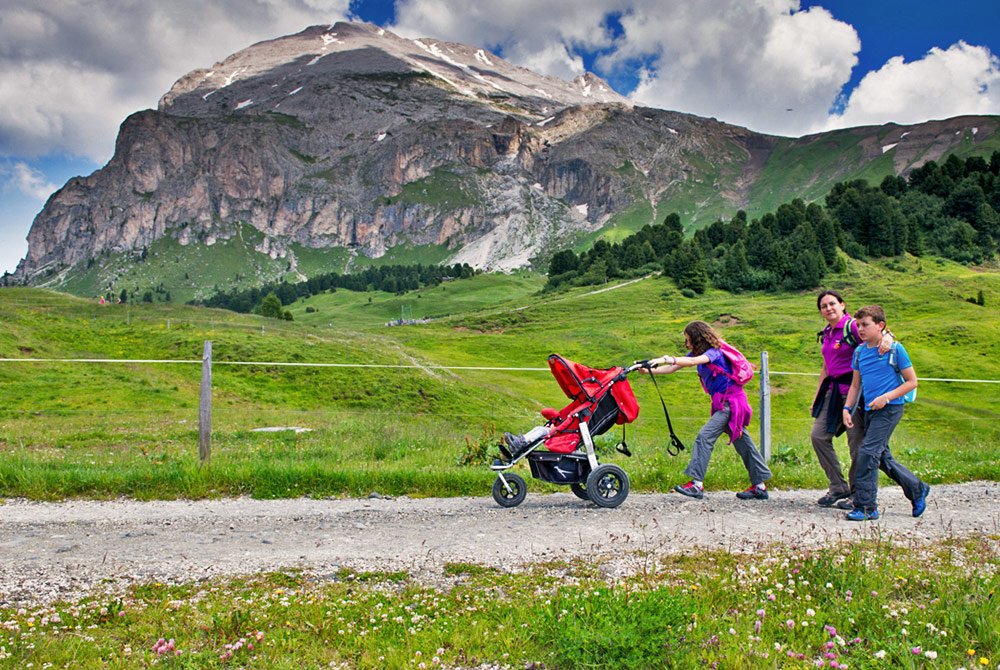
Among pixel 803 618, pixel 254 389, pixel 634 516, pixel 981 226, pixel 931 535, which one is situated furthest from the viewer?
pixel 981 226

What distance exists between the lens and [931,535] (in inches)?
311

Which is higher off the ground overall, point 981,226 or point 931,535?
point 981,226

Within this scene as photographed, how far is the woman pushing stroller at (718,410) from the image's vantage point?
10266mm

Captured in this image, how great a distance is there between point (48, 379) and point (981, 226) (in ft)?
552

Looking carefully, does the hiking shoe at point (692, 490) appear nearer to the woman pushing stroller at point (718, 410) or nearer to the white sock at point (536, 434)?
the woman pushing stroller at point (718, 410)

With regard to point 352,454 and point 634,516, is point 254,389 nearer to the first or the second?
point 352,454

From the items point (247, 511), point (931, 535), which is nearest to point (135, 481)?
point (247, 511)

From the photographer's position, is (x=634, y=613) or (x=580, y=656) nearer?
(x=580, y=656)

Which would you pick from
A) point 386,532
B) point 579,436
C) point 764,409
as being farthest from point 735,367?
point 386,532

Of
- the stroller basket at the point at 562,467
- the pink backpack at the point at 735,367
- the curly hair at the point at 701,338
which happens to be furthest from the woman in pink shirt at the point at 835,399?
the stroller basket at the point at 562,467

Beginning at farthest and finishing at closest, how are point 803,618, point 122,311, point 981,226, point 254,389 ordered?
point 981,226 → point 122,311 → point 254,389 → point 803,618

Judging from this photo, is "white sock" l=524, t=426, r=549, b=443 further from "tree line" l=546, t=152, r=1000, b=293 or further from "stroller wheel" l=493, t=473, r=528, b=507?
"tree line" l=546, t=152, r=1000, b=293

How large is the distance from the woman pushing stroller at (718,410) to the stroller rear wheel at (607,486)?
3.61 feet

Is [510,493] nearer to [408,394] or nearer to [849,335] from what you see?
[849,335]
